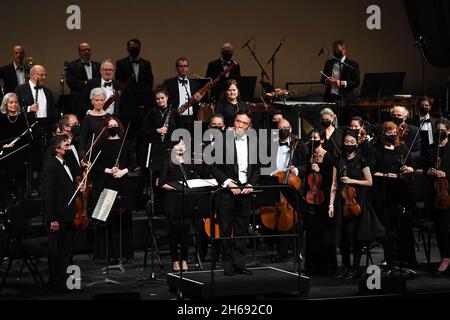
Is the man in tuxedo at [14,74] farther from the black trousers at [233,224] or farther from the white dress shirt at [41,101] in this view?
the black trousers at [233,224]

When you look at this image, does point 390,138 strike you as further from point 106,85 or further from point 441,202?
point 106,85

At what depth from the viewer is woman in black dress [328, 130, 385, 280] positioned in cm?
848

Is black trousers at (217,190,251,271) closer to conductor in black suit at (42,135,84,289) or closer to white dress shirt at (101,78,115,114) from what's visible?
conductor in black suit at (42,135,84,289)

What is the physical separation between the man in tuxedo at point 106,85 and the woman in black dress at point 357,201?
2573mm

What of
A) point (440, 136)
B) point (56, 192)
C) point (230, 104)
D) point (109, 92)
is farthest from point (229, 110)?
point (56, 192)

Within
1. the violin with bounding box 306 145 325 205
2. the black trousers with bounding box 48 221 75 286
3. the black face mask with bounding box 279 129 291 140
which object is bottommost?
the black trousers with bounding box 48 221 75 286

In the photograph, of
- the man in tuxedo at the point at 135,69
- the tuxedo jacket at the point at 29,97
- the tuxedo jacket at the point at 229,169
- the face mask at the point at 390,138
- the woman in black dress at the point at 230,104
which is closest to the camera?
the tuxedo jacket at the point at 229,169

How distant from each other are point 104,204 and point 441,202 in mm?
2943

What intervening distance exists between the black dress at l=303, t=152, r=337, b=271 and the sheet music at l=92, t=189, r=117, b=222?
170cm

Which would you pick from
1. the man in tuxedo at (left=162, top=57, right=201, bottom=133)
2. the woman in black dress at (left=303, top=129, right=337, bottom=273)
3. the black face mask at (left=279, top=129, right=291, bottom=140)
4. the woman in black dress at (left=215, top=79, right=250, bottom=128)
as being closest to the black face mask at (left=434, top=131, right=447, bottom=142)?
the woman in black dress at (left=303, top=129, right=337, bottom=273)

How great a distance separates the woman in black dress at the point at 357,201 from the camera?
8477 millimetres

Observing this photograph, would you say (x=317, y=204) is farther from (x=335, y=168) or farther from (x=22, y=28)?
(x=22, y=28)

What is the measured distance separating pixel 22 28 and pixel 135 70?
1.87 m

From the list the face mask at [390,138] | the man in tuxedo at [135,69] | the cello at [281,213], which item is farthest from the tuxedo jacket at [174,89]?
the face mask at [390,138]
